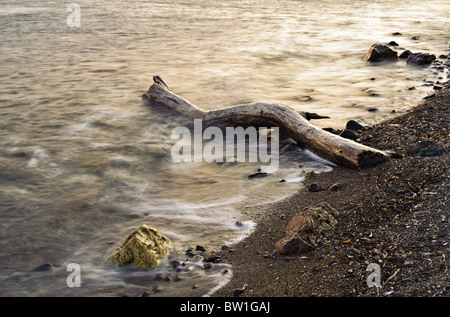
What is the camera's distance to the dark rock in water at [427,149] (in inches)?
170

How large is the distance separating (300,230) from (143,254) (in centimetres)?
126

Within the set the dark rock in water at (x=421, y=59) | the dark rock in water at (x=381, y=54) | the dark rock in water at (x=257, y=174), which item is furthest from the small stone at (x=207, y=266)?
the dark rock in water at (x=381, y=54)

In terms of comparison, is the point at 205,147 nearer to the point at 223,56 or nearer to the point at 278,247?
the point at 278,247

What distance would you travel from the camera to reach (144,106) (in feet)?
25.6

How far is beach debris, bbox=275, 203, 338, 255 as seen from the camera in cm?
344

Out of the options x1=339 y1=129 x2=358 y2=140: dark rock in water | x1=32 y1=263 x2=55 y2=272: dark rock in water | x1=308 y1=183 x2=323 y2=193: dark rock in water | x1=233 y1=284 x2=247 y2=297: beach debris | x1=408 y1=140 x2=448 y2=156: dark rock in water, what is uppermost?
x1=408 y1=140 x2=448 y2=156: dark rock in water

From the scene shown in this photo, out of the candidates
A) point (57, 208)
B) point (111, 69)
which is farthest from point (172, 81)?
point (57, 208)

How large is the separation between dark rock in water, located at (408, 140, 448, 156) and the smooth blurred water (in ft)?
3.55

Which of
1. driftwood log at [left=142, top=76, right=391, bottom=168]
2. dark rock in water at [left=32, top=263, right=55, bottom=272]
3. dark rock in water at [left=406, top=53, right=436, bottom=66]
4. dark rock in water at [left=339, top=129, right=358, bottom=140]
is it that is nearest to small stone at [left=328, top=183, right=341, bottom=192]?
driftwood log at [left=142, top=76, right=391, bottom=168]

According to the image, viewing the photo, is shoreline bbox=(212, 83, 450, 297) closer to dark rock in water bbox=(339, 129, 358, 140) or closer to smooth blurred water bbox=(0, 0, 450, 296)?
smooth blurred water bbox=(0, 0, 450, 296)

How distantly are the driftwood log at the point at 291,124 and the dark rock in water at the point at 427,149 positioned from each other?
0.26 metres

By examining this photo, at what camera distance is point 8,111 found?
7.70m

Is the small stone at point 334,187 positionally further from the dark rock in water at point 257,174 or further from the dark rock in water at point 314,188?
the dark rock in water at point 257,174

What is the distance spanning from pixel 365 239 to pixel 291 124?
8.36 ft
